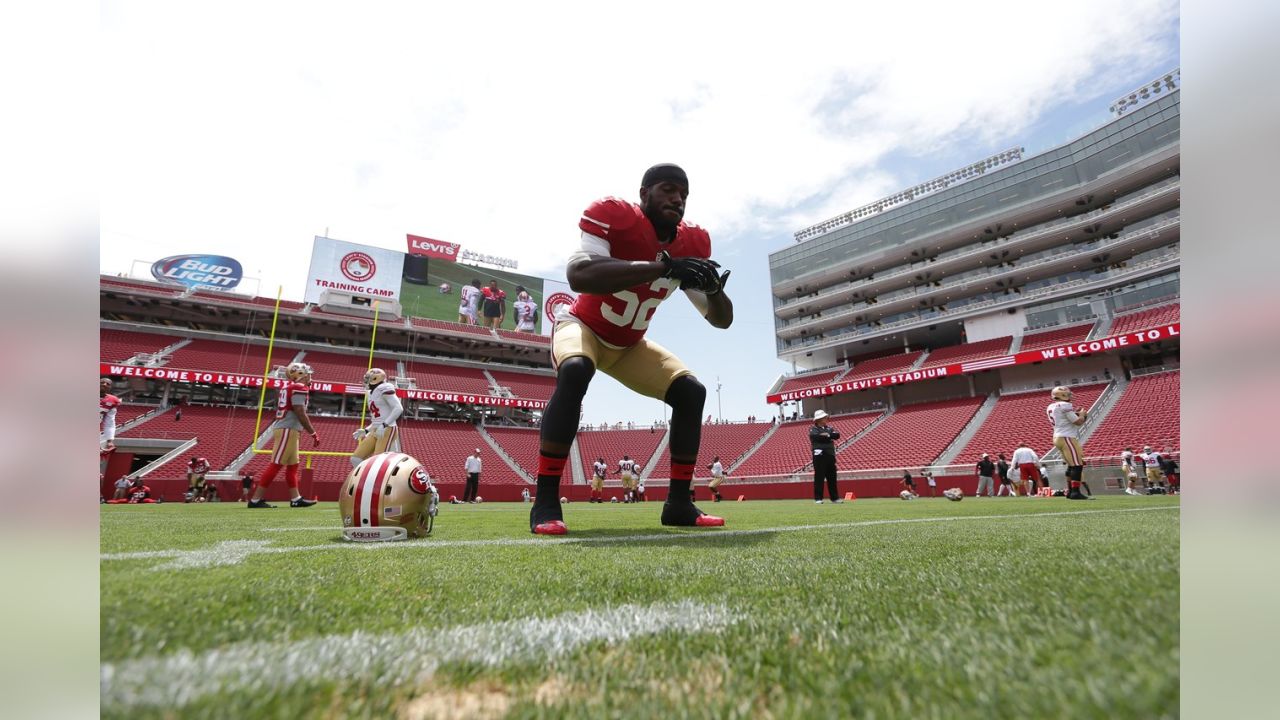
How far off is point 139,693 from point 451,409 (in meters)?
34.8

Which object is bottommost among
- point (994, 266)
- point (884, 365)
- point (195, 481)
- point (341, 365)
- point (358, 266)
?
point (195, 481)

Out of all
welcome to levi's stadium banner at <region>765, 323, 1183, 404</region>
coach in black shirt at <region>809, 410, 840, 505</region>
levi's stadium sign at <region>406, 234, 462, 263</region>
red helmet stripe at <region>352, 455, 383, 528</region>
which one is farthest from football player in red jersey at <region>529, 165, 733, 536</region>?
levi's stadium sign at <region>406, 234, 462, 263</region>

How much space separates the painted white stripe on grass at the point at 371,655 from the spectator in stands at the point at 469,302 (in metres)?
40.3

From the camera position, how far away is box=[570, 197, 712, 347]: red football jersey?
11.1 ft

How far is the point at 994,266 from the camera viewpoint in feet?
114

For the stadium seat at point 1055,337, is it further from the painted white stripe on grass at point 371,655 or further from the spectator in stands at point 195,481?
the spectator in stands at point 195,481

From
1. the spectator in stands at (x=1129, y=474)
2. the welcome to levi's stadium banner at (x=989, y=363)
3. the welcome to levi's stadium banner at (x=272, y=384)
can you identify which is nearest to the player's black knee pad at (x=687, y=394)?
the spectator in stands at (x=1129, y=474)

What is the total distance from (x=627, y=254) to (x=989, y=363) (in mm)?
31454

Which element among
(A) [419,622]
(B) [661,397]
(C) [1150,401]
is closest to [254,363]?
(B) [661,397]

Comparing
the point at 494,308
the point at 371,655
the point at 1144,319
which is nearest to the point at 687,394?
the point at 371,655

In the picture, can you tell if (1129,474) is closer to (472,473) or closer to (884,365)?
(472,473)

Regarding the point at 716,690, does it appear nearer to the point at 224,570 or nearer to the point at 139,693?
the point at 139,693

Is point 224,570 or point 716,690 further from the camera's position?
point 224,570
